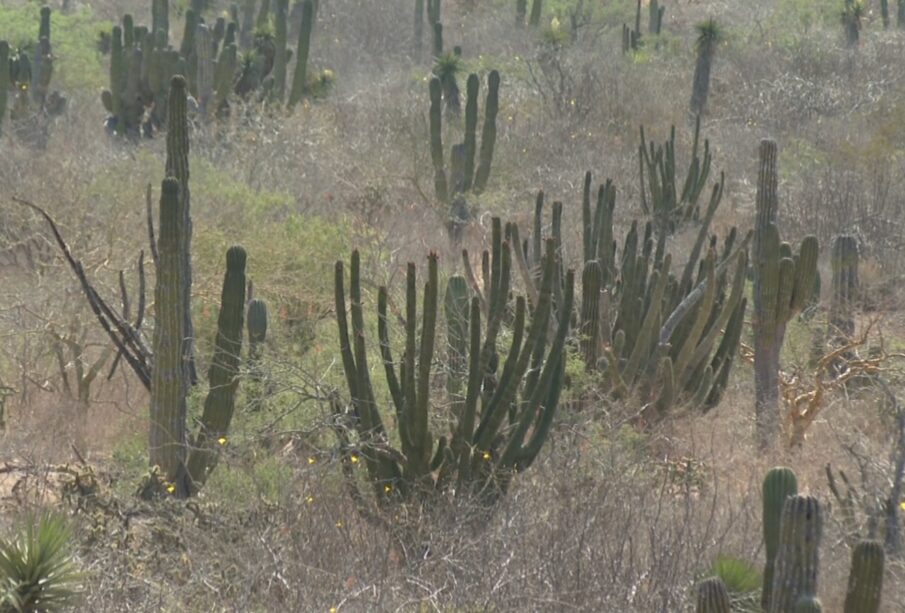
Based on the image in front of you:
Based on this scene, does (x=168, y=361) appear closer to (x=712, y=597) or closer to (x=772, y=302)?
(x=712, y=597)

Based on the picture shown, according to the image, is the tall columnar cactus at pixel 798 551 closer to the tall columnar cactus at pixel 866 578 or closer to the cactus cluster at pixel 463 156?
the tall columnar cactus at pixel 866 578

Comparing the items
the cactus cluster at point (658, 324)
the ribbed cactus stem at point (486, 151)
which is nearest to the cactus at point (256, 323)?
the cactus cluster at point (658, 324)

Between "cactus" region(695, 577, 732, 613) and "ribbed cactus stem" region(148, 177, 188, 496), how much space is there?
3.71 m

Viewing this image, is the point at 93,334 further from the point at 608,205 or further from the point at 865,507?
the point at 865,507

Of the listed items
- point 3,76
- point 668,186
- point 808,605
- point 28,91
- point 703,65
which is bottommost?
point 808,605

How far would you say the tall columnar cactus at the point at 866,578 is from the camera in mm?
5492

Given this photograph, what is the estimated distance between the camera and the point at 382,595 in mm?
6082

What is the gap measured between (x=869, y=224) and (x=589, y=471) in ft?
35.5

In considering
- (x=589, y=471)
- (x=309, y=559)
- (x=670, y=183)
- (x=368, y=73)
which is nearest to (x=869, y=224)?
(x=670, y=183)

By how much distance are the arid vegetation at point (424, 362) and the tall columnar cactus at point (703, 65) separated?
186 centimetres

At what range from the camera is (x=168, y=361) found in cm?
834

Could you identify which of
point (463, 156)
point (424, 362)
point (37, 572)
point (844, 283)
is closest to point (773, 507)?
point (424, 362)

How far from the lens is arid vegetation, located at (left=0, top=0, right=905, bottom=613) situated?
6.52 meters

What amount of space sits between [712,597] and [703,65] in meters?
20.5
